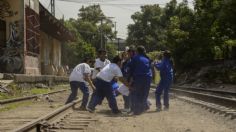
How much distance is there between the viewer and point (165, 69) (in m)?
15.0

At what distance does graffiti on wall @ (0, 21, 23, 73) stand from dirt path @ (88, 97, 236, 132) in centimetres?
1751

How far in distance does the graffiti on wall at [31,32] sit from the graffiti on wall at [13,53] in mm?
1042

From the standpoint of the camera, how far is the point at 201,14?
44.2m

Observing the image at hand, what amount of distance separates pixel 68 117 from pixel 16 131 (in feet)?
11.8

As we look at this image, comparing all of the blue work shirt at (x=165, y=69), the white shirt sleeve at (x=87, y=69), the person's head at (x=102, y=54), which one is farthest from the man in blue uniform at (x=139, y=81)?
the blue work shirt at (x=165, y=69)

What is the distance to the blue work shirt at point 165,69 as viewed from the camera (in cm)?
1495

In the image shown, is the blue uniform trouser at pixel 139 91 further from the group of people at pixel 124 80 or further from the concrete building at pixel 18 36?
the concrete building at pixel 18 36

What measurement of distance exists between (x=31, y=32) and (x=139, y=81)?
794 inches

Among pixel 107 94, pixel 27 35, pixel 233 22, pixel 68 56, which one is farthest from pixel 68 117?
pixel 68 56

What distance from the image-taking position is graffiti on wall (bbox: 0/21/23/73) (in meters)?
29.9

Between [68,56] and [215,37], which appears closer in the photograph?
[215,37]

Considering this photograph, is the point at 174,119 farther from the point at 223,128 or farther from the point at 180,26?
the point at 180,26

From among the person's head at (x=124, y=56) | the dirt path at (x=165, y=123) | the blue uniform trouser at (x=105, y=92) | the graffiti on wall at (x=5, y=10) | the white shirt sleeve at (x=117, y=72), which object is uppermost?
the graffiti on wall at (x=5, y=10)

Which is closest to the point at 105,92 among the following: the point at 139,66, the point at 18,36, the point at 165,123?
the point at 139,66
